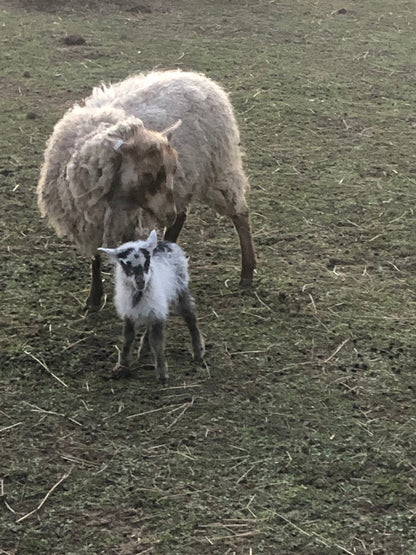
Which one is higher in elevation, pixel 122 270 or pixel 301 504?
pixel 122 270

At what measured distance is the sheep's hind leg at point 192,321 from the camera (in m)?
4.78

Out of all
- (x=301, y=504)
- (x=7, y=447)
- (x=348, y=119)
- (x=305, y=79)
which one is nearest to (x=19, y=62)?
(x=305, y=79)

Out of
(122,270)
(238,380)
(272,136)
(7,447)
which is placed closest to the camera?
(7,447)

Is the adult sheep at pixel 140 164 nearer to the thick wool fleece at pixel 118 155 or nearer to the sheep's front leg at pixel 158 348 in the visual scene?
the thick wool fleece at pixel 118 155

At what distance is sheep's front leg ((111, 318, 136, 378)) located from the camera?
459 cm

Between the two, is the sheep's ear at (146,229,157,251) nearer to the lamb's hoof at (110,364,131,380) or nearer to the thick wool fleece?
the thick wool fleece

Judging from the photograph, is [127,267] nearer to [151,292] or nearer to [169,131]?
[151,292]

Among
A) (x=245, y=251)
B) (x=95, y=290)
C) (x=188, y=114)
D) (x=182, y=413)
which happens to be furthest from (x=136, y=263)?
(x=245, y=251)

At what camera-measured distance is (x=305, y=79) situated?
10328 millimetres

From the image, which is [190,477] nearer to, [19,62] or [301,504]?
[301,504]

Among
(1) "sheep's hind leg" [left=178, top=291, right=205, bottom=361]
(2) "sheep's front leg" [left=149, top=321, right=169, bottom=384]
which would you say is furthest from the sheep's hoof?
(2) "sheep's front leg" [left=149, top=321, right=169, bottom=384]

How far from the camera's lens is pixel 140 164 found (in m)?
4.64

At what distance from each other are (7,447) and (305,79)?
7.44 meters

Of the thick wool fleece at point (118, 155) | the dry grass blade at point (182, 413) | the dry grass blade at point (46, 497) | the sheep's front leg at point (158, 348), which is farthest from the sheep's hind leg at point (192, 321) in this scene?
the dry grass blade at point (46, 497)
